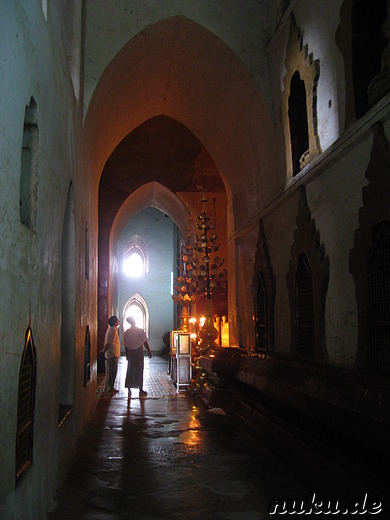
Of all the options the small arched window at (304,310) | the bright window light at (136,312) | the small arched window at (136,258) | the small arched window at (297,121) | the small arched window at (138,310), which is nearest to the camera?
the small arched window at (304,310)

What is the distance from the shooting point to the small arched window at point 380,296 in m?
4.34

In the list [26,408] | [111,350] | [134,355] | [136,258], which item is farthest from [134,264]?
[26,408]

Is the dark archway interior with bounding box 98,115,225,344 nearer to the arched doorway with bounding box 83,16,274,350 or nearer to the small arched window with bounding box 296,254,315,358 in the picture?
the arched doorway with bounding box 83,16,274,350

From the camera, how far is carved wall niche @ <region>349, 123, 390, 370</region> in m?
4.27

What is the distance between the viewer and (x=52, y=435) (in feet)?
12.4

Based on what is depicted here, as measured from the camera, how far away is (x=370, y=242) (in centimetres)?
455

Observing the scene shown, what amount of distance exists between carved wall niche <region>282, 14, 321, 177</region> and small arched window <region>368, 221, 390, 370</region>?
68.8 inches

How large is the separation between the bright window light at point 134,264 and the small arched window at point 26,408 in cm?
2384

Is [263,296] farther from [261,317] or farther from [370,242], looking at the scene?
[370,242]

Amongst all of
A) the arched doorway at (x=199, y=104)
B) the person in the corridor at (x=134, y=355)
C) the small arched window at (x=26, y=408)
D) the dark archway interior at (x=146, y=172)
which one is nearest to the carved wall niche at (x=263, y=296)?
the arched doorway at (x=199, y=104)

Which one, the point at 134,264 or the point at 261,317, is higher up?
the point at 134,264

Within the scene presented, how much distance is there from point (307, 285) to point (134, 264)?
21.4 metres

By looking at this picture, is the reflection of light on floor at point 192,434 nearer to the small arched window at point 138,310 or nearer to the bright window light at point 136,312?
the small arched window at point 138,310

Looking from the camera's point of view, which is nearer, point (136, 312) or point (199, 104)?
point (199, 104)
